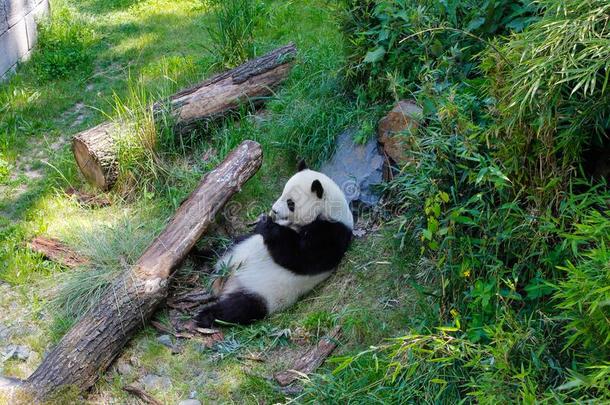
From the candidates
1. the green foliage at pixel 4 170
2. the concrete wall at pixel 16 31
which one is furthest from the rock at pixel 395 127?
the concrete wall at pixel 16 31

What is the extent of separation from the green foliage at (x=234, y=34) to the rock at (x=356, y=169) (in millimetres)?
2035

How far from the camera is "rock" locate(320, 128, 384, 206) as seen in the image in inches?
209

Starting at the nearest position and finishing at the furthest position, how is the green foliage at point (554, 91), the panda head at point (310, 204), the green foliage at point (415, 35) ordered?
the green foliage at point (554, 91)
the green foliage at point (415, 35)
the panda head at point (310, 204)

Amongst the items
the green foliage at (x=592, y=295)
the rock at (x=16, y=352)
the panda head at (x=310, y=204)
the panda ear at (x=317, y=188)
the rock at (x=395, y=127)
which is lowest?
the rock at (x=16, y=352)

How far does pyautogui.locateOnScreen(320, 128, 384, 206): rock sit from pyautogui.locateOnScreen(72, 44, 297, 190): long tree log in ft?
4.34

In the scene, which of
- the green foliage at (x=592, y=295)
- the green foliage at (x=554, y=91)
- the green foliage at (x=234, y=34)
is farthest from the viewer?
the green foliage at (x=234, y=34)

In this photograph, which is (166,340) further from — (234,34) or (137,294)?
(234,34)

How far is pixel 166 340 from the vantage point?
4.72m

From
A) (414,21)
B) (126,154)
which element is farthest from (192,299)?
(414,21)

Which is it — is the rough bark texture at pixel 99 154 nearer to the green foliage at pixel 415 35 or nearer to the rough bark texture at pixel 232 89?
the rough bark texture at pixel 232 89

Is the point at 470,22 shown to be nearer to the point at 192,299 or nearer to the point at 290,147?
the point at 290,147

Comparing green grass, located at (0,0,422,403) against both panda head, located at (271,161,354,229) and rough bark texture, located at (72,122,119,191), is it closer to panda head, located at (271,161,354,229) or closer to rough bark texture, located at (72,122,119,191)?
rough bark texture, located at (72,122,119,191)

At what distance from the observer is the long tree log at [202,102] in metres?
5.79

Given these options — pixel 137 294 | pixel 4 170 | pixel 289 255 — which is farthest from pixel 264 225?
pixel 4 170
